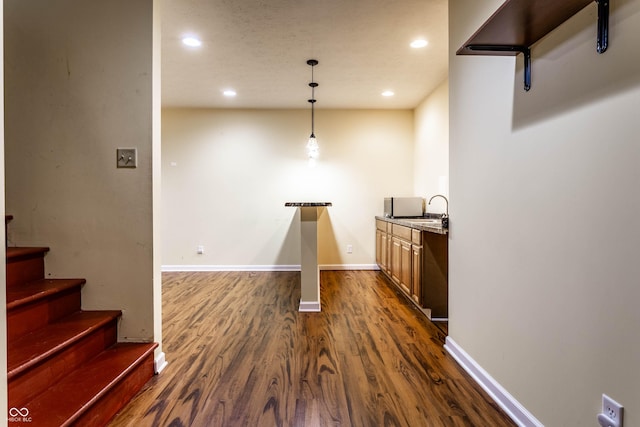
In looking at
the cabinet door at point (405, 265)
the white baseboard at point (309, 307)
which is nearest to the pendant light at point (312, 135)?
the cabinet door at point (405, 265)

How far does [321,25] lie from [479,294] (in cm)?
248

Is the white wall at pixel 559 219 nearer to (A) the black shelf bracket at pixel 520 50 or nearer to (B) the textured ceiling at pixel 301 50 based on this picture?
(A) the black shelf bracket at pixel 520 50

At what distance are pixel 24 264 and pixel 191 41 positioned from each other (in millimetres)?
2305

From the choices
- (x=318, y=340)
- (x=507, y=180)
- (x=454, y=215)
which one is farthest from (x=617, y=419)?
(x=318, y=340)

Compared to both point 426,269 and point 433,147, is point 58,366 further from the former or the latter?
point 433,147

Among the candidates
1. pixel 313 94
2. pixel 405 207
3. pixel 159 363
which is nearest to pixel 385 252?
pixel 405 207

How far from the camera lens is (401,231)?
3.70 meters

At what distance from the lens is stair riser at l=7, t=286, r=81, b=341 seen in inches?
63.8

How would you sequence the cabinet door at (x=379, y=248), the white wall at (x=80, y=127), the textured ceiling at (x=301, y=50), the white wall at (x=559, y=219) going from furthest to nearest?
the cabinet door at (x=379, y=248), the textured ceiling at (x=301, y=50), the white wall at (x=80, y=127), the white wall at (x=559, y=219)

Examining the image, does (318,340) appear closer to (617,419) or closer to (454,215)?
(454,215)

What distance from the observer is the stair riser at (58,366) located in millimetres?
1382

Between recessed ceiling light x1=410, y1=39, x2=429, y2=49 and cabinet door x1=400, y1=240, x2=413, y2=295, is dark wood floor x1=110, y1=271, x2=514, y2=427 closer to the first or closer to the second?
cabinet door x1=400, y1=240, x2=413, y2=295

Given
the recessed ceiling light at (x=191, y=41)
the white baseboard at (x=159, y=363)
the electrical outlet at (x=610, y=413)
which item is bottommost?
the white baseboard at (x=159, y=363)

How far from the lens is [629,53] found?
1.04m
